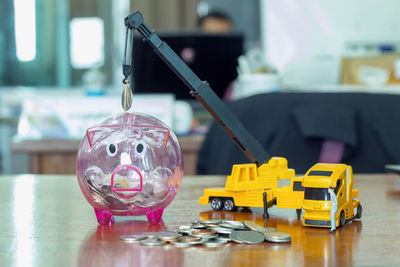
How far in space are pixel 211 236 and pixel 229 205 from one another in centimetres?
15

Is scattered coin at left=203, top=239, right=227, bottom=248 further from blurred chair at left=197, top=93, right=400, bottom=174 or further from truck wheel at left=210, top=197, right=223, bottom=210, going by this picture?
blurred chair at left=197, top=93, right=400, bottom=174

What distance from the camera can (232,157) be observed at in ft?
4.47

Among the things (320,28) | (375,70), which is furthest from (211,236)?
(320,28)

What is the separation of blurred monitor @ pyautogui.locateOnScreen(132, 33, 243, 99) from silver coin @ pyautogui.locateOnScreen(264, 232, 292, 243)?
226 cm

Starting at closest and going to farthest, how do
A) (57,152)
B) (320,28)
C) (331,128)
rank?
(331,128) < (57,152) < (320,28)

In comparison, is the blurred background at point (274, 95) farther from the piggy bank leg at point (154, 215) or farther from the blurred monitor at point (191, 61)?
the piggy bank leg at point (154, 215)

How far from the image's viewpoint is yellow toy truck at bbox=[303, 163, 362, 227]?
0.52 meters

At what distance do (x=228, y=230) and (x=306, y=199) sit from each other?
0.27ft

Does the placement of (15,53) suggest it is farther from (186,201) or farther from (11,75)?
(186,201)

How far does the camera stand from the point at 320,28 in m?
2.30

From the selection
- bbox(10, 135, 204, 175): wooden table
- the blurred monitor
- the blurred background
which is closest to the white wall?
the blurred background

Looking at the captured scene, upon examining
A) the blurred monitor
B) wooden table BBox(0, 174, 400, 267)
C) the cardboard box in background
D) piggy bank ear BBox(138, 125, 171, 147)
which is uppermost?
the blurred monitor

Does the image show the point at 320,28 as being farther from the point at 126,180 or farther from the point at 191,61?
the point at 126,180

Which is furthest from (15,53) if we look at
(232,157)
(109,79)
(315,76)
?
(232,157)
